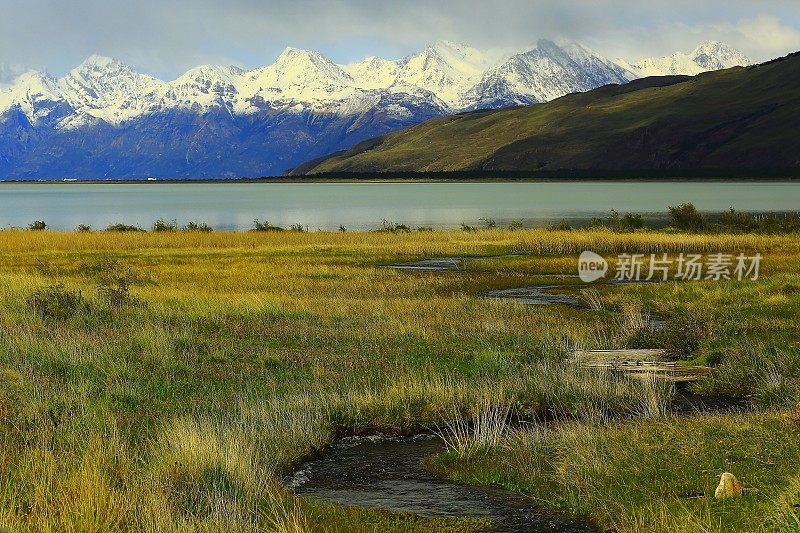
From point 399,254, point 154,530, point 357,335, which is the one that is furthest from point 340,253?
point 154,530

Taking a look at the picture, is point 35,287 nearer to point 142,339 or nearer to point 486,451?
point 142,339

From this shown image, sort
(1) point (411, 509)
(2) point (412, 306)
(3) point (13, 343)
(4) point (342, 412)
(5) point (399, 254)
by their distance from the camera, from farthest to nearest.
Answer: (5) point (399, 254) → (2) point (412, 306) → (3) point (13, 343) → (4) point (342, 412) → (1) point (411, 509)

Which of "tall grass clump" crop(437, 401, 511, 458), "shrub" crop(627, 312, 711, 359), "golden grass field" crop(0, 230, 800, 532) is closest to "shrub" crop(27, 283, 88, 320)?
"golden grass field" crop(0, 230, 800, 532)

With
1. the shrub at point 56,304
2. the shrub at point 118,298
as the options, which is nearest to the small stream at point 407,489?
the shrub at point 56,304

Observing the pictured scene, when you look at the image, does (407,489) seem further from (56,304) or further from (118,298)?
(118,298)

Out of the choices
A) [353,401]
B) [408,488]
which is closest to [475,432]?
[408,488]

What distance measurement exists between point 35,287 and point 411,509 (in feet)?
80.7

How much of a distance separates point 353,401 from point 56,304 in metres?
14.0

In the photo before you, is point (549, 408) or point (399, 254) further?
point (399, 254)

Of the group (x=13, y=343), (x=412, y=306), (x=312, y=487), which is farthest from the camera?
(x=412, y=306)

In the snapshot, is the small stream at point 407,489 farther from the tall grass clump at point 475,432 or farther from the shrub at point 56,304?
the shrub at point 56,304

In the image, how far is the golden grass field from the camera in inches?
426

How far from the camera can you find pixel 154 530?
31.3ft

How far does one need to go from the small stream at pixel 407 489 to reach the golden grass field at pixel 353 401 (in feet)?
1.03
